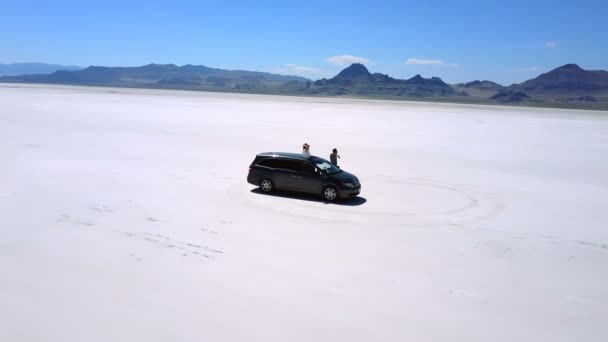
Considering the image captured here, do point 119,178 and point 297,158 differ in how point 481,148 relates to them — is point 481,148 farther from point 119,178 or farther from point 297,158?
point 119,178

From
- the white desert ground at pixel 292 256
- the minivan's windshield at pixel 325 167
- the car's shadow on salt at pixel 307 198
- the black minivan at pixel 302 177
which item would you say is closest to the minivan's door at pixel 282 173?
the black minivan at pixel 302 177

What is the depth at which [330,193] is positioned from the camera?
47.3 ft

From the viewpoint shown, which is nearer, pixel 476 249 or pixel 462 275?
pixel 462 275

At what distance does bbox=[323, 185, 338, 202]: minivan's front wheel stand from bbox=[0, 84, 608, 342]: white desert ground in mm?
339

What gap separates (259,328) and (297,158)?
861 cm

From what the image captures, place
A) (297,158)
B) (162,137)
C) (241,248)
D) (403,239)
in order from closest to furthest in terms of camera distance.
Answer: (241,248) < (403,239) < (297,158) < (162,137)

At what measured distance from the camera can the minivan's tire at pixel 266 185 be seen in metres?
15.3

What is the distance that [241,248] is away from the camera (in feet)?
33.5

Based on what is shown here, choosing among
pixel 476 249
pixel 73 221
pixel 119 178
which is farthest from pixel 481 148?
pixel 73 221

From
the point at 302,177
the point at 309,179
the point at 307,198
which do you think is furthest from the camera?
the point at 307,198

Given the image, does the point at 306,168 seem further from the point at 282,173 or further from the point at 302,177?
the point at 282,173

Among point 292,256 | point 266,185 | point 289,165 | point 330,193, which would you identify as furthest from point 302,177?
point 292,256

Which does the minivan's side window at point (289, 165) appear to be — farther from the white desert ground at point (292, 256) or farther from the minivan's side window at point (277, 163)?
the white desert ground at point (292, 256)

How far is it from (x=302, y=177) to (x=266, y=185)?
4.73 feet
